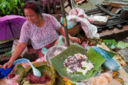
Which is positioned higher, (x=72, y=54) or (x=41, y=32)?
(x=41, y=32)

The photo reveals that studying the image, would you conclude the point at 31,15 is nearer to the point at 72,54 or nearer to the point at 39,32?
the point at 39,32

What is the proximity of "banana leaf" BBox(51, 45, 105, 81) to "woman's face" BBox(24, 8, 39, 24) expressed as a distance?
2.52ft

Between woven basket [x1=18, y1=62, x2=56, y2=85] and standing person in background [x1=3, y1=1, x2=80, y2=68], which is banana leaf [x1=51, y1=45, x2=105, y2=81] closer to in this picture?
woven basket [x1=18, y1=62, x2=56, y2=85]

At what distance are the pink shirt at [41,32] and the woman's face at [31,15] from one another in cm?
15

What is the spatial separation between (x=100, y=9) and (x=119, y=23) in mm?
1487

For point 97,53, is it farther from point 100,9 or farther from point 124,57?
point 100,9

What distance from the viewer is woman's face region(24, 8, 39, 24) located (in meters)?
2.06

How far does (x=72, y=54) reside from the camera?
1.84 meters

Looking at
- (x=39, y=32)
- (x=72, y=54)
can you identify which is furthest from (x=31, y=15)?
(x=72, y=54)

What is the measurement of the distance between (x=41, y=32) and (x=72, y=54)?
85 cm

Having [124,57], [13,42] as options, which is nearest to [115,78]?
Answer: [124,57]

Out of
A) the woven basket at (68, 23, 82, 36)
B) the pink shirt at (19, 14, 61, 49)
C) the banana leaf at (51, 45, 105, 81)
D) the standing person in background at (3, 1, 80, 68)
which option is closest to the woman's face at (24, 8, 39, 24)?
the standing person in background at (3, 1, 80, 68)

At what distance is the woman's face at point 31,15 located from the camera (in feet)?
6.75

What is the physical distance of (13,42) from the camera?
3.00m
